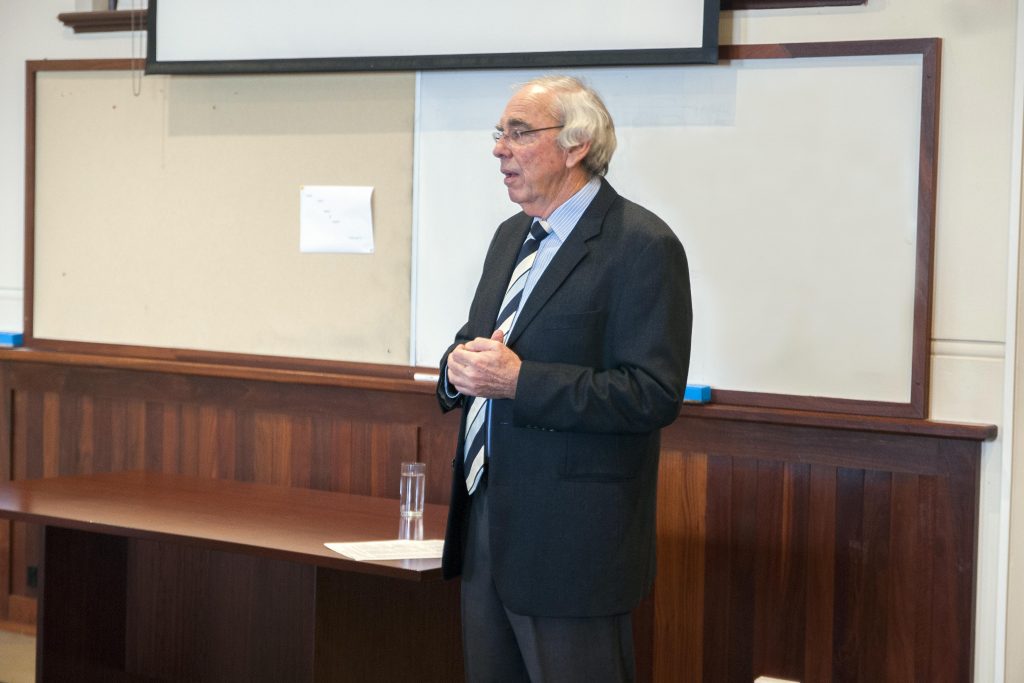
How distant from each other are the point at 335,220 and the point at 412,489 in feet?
Result: 3.47

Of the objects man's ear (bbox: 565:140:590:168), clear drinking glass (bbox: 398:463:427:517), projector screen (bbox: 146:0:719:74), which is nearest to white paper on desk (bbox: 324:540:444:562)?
clear drinking glass (bbox: 398:463:427:517)

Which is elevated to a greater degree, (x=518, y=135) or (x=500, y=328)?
(x=518, y=135)

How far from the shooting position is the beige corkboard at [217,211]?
373 cm

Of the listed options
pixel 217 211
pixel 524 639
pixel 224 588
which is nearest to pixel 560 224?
pixel 524 639

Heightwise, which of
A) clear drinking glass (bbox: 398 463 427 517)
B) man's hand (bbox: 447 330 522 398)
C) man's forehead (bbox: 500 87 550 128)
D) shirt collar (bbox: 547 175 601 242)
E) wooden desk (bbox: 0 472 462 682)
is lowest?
wooden desk (bbox: 0 472 462 682)

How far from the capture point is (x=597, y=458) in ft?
7.28

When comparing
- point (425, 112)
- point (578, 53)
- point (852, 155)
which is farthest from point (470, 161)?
point (852, 155)

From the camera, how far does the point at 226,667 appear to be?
11.4 feet

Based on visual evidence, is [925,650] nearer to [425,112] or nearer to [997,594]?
[997,594]

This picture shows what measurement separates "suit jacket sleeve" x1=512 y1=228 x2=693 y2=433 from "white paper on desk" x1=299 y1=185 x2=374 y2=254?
1.66 m

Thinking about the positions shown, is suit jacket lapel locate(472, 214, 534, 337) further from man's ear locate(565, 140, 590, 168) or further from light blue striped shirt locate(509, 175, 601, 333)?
man's ear locate(565, 140, 590, 168)

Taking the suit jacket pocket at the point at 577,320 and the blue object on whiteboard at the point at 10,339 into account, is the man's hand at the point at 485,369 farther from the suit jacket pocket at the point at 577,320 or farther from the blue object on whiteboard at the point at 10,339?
the blue object on whiteboard at the point at 10,339

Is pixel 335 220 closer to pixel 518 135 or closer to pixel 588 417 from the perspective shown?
pixel 518 135

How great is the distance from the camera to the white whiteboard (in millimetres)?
3084
